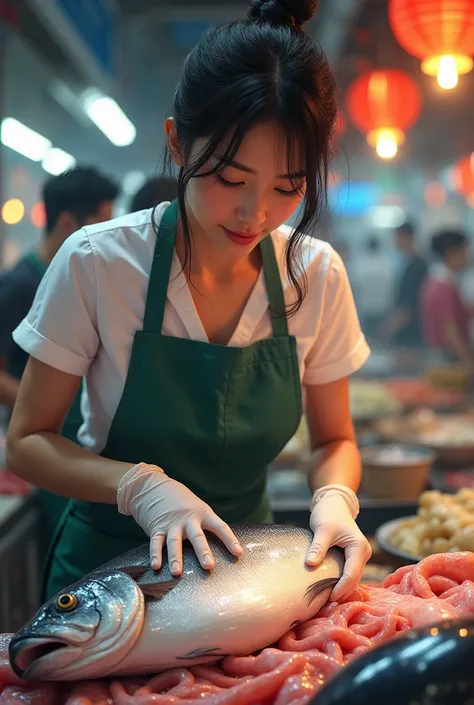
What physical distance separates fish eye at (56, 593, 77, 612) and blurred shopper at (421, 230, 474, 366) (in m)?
6.22

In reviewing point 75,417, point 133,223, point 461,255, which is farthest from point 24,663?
point 461,255

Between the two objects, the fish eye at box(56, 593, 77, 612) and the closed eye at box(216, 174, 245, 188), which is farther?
the closed eye at box(216, 174, 245, 188)

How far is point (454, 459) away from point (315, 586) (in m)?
2.60

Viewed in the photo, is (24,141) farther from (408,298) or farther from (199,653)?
(199,653)

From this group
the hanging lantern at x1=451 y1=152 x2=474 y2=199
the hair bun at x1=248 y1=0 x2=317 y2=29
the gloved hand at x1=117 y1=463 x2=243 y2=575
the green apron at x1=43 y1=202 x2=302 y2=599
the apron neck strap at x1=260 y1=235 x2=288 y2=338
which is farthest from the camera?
the hanging lantern at x1=451 y1=152 x2=474 y2=199

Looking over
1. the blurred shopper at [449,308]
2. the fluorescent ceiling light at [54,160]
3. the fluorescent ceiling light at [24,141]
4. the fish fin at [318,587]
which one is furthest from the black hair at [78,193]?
the fluorescent ceiling light at [54,160]

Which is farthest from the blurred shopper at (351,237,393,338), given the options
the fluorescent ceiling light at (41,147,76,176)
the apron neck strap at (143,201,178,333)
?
the apron neck strap at (143,201,178,333)

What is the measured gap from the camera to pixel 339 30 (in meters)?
7.82

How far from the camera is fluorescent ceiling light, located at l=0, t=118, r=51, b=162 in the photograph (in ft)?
29.2

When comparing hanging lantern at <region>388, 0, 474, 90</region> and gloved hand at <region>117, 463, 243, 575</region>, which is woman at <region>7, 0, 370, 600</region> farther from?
hanging lantern at <region>388, 0, 474, 90</region>

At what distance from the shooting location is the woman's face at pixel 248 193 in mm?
1678

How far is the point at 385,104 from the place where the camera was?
272 inches

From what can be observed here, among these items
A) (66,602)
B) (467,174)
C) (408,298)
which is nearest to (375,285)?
(408,298)

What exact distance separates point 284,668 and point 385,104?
6.25 meters
